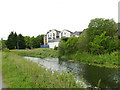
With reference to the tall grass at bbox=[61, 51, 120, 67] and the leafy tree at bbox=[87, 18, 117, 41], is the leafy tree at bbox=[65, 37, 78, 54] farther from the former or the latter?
the leafy tree at bbox=[87, 18, 117, 41]

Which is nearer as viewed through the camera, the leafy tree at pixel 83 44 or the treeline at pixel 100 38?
the treeline at pixel 100 38

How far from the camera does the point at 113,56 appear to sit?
22094 millimetres

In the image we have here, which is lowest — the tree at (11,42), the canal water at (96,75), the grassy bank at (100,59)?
the canal water at (96,75)

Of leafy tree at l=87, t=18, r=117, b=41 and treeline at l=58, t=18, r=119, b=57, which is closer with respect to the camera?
treeline at l=58, t=18, r=119, b=57

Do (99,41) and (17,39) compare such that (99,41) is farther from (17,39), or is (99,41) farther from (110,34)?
(17,39)

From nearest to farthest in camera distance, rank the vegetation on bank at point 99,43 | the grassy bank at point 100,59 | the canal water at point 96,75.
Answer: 1. the canal water at point 96,75
2. the grassy bank at point 100,59
3. the vegetation on bank at point 99,43

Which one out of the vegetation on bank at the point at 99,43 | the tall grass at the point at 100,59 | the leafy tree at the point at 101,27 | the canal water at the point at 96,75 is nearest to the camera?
the canal water at the point at 96,75

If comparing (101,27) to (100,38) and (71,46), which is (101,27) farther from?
(71,46)

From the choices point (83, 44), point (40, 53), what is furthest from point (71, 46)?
point (40, 53)

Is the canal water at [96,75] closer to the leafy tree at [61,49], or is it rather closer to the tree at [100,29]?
the tree at [100,29]

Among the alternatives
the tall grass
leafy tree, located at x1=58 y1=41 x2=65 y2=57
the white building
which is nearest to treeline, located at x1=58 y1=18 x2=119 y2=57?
the tall grass

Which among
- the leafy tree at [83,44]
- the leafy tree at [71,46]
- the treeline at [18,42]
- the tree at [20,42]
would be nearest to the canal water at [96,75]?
the leafy tree at [83,44]

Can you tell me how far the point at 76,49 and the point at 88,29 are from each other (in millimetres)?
7329

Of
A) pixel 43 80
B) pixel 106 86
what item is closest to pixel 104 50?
pixel 106 86
